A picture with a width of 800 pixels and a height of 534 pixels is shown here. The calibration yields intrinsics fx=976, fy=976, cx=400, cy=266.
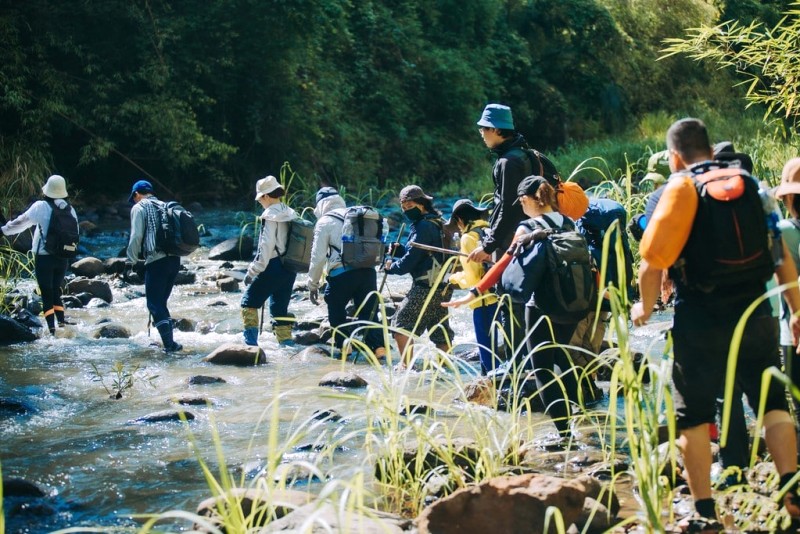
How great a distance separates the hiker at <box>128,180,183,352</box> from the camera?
8695 millimetres

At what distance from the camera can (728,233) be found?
3330 mm

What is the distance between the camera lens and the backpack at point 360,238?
7.98 meters

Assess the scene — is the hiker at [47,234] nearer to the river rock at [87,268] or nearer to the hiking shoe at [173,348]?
the hiking shoe at [173,348]

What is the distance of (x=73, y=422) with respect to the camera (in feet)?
21.3

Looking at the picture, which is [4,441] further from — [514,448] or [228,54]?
[228,54]

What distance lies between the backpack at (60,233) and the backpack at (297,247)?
2338 millimetres

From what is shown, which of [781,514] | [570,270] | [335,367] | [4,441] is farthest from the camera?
[335,367]

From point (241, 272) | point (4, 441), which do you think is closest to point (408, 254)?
point (4, 441)

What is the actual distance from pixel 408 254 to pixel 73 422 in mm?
2699

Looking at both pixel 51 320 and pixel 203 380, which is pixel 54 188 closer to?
pixel 51 320

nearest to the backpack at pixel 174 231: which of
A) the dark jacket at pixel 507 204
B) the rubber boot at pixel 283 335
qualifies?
the rubber boot at pixel 283 335

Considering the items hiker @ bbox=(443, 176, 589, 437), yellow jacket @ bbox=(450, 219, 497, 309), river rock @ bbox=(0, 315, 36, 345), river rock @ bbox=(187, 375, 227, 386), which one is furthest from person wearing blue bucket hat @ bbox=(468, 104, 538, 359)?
river rock @ bbox=(0, 315, 36, 345)

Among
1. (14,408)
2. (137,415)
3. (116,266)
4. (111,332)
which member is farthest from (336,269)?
(116,266)

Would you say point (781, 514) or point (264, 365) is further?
point (264, 365)
